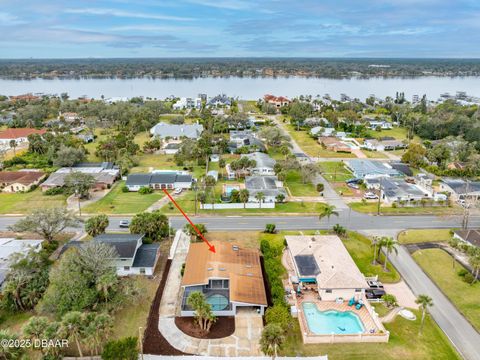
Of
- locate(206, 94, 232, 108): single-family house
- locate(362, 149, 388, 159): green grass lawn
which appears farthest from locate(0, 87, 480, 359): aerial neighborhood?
locate(206, 94, 232, 108): single-family house

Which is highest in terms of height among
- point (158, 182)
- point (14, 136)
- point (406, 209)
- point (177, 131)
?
point (177, 131)

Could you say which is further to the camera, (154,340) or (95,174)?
(95,174)

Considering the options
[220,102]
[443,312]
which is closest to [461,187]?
[443,312]

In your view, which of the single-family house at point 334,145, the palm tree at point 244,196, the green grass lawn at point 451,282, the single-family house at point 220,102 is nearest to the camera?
the green grass lawn at point 451,282

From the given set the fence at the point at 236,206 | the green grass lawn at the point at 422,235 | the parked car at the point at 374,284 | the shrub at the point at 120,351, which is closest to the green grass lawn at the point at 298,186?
the fence at the point at 236,206

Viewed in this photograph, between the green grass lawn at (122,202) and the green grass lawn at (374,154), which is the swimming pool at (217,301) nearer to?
the green grass lawn at (122,202)

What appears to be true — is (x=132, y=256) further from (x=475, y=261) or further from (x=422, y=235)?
(x=422, y=235)

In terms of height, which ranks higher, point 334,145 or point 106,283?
point 334,145
